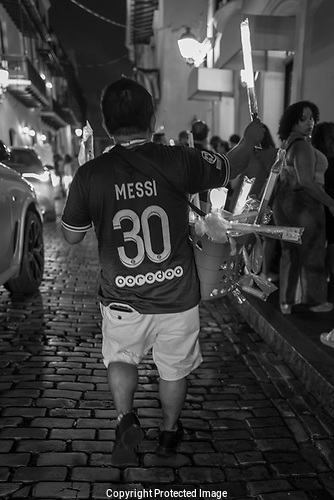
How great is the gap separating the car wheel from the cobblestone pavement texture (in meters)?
0.77

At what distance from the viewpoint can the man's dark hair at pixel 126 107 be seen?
2043 millimetres

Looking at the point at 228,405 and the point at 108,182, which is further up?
the point at 108,182

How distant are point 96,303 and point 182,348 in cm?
289

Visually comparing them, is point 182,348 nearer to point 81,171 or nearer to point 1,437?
point 81,171

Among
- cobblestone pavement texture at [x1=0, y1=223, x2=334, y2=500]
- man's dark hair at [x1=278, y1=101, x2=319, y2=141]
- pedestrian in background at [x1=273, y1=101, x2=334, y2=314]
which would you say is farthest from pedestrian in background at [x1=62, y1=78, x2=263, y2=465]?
man's dark hair at [x1=278, y1=101, x2=319, y2=141]

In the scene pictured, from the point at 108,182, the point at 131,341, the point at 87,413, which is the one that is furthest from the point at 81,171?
the point at 87,413

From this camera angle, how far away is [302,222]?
3.94 meters

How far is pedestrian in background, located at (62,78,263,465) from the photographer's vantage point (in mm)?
2045

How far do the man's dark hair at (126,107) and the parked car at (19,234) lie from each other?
215cm

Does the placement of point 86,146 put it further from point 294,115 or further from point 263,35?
point 263,35

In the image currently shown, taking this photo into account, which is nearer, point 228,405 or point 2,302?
point 228,405

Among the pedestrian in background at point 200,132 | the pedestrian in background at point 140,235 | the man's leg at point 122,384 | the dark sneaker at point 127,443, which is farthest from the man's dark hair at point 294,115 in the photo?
the dark sneaker at point 127,443

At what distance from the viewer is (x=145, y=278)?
7.00 ft

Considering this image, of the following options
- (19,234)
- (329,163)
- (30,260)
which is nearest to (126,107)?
(329,163)
